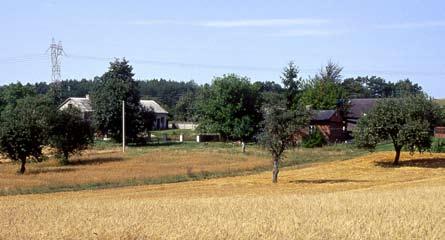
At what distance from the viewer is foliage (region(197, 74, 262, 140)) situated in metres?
107

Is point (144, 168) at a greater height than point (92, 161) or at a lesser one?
lesser

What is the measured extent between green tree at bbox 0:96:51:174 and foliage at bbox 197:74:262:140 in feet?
149

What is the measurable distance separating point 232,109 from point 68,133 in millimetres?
39826

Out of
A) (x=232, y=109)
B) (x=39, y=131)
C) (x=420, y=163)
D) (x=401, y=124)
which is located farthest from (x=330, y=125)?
(x=39, y=131)

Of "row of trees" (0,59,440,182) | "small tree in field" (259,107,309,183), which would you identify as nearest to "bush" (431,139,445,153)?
"row of trees" (0,59,440,182)

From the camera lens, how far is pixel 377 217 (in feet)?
60.6

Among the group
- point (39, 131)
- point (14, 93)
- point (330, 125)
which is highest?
point (14, 93)

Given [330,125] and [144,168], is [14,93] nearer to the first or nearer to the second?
[330,125]

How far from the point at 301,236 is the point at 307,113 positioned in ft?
112

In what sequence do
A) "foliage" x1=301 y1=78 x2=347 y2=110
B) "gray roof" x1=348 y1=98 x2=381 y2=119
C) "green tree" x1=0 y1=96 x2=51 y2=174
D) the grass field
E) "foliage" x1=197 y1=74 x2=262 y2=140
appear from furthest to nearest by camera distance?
"gray roof" x1=348 y1=98 x2=381 y2=119 < "foliage" x1=301 y1=78 x2=347 y2=110 < "foliage" x1=197 y1=74 x2=262 y2=140 < "green tree" x1=0 y1=96 x2=51 y2=174 < the grass field

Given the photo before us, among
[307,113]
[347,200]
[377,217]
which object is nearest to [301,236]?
[377,217]

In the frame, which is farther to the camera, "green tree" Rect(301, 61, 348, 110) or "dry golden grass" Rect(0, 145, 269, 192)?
"green tree" Rect(301, 61, 348, 110)

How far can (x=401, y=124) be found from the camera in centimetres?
5938

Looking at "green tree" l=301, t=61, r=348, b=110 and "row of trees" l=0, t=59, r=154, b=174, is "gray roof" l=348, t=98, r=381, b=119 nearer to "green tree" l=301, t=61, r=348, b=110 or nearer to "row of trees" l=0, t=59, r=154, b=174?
"green tree" l=301, t=61, r=348, b=110
